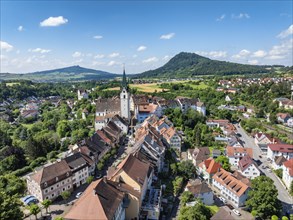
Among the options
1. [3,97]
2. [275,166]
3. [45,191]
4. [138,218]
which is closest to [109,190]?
[138,218]

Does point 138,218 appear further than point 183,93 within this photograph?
No

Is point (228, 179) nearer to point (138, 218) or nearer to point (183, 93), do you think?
Result: point (138, 218)

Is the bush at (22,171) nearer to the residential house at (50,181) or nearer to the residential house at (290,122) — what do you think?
the residential house at (50,181)

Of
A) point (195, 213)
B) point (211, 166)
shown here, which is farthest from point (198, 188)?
point (211, 166)

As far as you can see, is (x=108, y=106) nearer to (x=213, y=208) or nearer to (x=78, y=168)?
(x=78, y=168)

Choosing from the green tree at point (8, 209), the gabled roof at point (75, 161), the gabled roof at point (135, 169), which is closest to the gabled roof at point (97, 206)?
the gabled roof at point (135, 169)
